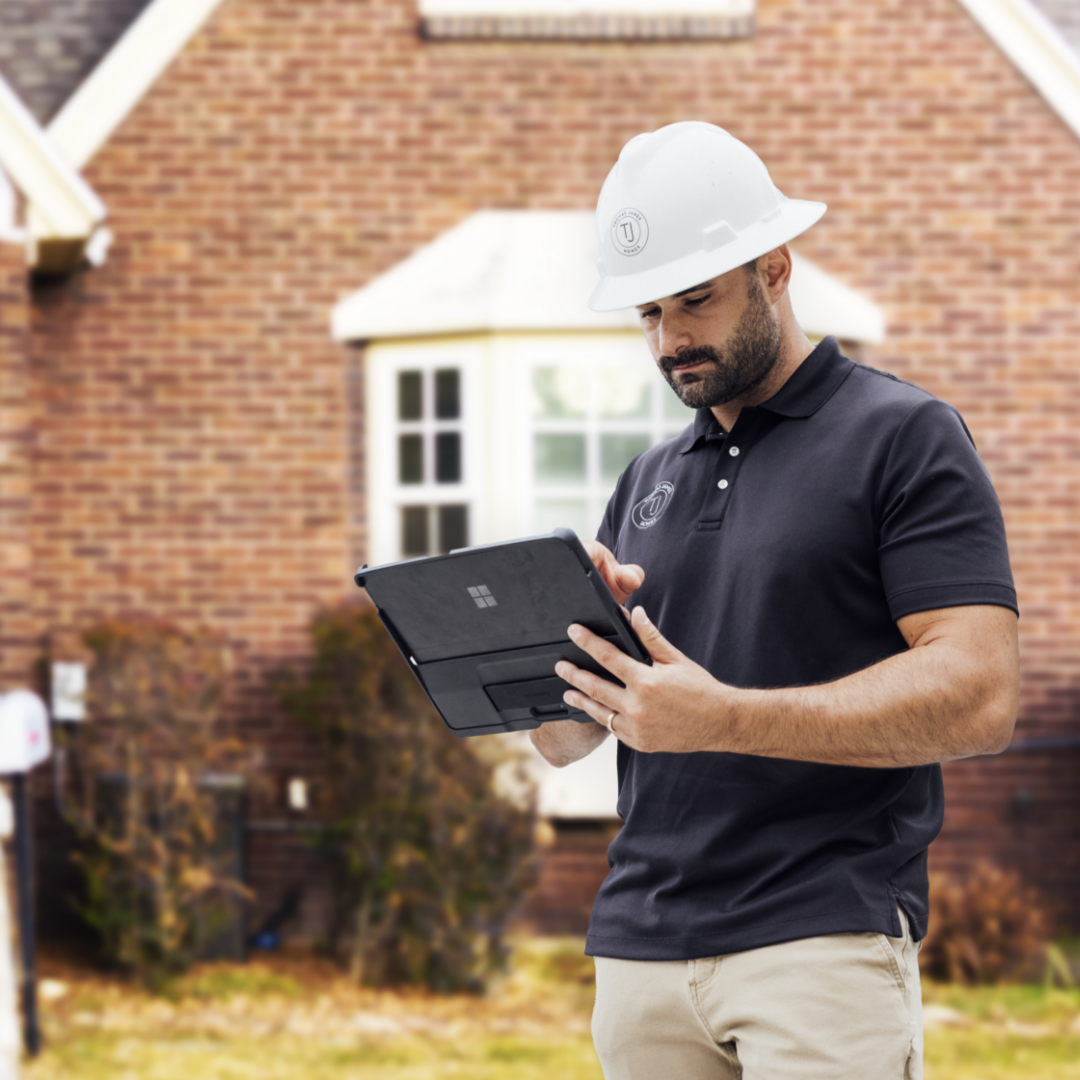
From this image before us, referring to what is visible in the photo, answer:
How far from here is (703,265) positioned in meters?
1.86

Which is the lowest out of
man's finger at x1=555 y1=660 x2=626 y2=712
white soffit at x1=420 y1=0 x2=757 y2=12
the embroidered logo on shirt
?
man's finger at x1=555 y1=660 x2=626 y2=712

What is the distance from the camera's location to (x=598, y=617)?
5.57 ft

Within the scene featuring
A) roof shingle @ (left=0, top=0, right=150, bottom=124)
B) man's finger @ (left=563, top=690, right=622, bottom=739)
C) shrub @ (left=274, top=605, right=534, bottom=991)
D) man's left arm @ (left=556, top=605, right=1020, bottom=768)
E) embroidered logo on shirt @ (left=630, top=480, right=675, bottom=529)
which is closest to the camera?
man's left arm @ (left=556, top=605, right=1020, bottom=768)

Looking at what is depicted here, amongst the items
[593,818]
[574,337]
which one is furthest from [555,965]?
[574,337]

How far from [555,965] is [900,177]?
13.7 feet

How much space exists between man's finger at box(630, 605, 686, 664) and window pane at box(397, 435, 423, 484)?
5.02 meters

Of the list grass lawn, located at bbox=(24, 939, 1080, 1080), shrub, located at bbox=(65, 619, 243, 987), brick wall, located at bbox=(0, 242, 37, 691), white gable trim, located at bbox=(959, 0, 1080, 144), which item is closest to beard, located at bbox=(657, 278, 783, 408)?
grass lawn, located at bbox=(24, 939, 1080, 1080)

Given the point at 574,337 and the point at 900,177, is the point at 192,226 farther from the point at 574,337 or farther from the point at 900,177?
the point at 900,177

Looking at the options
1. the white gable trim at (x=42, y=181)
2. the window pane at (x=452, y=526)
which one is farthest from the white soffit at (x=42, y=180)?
the window pane at (x=452, y=526)

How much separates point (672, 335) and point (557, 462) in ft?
15.4

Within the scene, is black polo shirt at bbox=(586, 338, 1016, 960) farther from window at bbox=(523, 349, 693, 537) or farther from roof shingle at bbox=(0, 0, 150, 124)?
roof shingle at bbox=(0, 0, 150, 124)

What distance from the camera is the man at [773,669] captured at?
1.66 metres

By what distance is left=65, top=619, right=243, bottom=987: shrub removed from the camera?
5.64m

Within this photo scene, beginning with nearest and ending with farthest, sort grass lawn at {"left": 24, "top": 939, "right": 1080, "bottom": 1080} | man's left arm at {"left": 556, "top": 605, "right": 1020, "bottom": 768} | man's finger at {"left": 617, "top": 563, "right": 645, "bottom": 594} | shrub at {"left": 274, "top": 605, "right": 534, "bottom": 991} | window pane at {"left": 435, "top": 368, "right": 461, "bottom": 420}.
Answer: man's left arm at {"left": 556, "top": 605, "right": 1020, "bottom": 768} < man's finger at {"left": 617, "top": 563, "right": 645, "bottom": 594} < grass lawn at {"left": 24, "top": 939, "right": 1080, "bottom": 1080} < shrub at {"left": 274, "top": 605, "right": 534, "bottom": 991} < window pane at {"left": 435, "top": 368, "right": 461, "bottom": 420}
